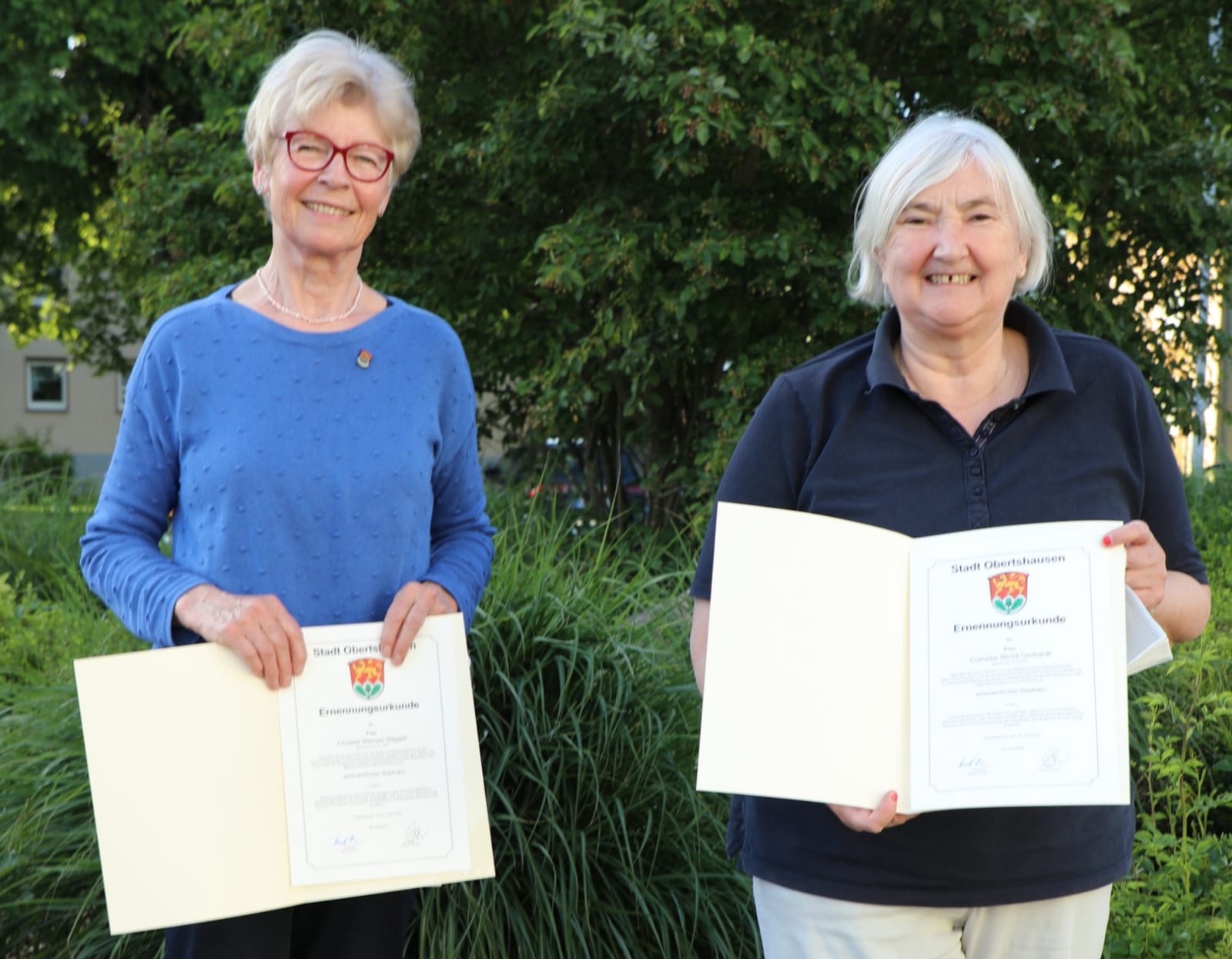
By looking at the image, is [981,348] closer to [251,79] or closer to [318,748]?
[318,748]

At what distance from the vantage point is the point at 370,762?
2223mm

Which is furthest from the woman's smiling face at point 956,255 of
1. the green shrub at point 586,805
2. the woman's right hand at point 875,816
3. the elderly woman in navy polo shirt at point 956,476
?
the green shrub at point 586,805

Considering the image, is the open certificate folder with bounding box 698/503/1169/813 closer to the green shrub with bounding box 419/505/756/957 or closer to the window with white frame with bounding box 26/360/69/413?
the green shrub with bounding box 419/505/756/957

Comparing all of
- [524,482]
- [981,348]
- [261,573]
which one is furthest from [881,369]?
[524,482]

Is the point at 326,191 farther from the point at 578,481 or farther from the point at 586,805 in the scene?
the point at 578,481

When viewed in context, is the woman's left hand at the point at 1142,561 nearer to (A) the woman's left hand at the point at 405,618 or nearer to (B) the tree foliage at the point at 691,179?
(A) the woman's left hand at the point at 405,618

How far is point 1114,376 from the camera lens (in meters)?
2.16

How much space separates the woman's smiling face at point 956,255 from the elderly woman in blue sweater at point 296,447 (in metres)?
0.86

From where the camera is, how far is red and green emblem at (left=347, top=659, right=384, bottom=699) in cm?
221

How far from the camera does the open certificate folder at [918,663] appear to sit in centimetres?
190

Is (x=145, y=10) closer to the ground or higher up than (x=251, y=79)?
higher up

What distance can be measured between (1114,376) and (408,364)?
3.91 feet

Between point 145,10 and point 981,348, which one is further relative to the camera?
point 145,10
